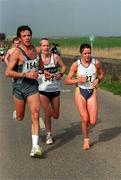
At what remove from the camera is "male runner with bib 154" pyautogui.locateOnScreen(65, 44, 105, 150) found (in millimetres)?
8758

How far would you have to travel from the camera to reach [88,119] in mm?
8852

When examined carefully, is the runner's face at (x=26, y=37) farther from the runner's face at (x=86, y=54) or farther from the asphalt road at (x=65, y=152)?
the asphalt road at (x=65, y=152)

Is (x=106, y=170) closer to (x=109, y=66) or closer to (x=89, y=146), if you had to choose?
(x=89, y=146)

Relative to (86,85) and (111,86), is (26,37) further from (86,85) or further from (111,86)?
(111,86)

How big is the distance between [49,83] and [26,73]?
1.10m

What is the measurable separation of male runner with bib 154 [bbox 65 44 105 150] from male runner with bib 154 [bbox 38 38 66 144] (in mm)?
350

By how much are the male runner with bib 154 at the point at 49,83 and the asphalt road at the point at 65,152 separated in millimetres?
536

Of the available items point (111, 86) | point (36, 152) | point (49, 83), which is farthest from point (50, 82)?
point (111, 86)

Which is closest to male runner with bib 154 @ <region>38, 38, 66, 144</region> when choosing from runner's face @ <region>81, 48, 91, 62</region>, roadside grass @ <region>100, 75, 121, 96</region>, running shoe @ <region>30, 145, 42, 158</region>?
runner's face @ <region>81, 48, 91, 62</region>

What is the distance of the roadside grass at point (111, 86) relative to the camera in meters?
17.6

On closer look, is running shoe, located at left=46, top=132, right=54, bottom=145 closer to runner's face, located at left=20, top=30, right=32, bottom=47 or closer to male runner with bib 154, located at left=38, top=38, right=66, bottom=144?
male runner with bib 154, located at left=38, top=38, right=66, bottom=144

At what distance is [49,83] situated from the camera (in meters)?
9.16

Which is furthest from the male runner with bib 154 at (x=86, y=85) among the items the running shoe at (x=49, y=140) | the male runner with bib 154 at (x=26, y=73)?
the male runner with bib 154 at (x=26, y=73)

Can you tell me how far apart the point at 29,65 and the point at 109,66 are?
13.4m
